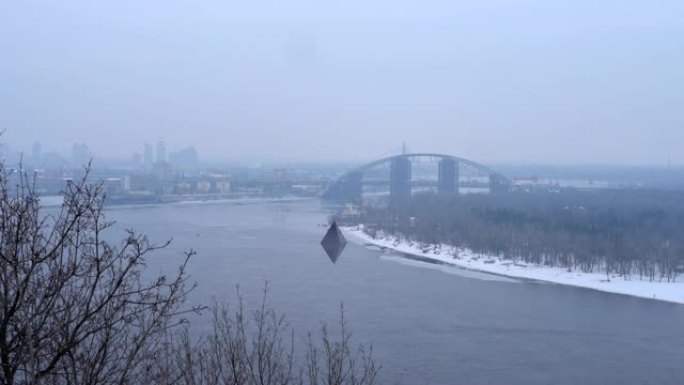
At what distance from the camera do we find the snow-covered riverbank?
5.57m

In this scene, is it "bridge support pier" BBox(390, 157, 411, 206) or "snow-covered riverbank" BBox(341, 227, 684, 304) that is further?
"bridge support pier" BBox(390, 157, 411, 206)

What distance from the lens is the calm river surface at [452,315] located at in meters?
3.26

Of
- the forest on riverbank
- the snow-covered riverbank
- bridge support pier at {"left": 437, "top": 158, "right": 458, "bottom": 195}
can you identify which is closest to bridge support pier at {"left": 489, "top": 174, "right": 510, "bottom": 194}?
bridge support pier at {"left": 437, "top": 158, "right": 458, "bottom": 195}

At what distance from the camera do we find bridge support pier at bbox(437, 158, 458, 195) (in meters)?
14.9

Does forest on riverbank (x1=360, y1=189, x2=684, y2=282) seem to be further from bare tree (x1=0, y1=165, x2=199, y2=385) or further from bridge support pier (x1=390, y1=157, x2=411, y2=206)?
bare tree (x1=0, y1=165, x2=199, y2=385)

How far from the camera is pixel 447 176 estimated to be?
15.1 meters

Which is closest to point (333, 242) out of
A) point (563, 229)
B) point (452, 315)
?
point (452, 315)

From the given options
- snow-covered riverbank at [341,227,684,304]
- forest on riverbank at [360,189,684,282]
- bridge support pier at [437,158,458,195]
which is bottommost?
snow-covered riverbank at [341,227,684,304]

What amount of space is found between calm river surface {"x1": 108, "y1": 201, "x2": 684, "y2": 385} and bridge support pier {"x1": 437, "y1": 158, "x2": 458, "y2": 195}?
306 inches

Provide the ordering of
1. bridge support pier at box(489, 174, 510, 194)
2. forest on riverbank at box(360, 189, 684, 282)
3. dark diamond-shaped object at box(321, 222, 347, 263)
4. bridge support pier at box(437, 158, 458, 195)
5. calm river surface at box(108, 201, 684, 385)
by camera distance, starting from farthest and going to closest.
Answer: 1. bridge support pier at box(437, 158, 458, 195)
2. bridge support pier at box(489, 174, 510, 194)
3. forest on riverbank at box(360, 189, 684, 282)
4. calm river surface at box(108, 201, 684, 385)
5. dark diamond-shaped object at box(321, 222, 347, 263)

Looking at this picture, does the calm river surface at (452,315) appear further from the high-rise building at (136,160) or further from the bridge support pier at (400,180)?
the high-rise building at (136,160)

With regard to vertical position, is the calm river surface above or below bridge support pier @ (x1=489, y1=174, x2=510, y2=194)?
below

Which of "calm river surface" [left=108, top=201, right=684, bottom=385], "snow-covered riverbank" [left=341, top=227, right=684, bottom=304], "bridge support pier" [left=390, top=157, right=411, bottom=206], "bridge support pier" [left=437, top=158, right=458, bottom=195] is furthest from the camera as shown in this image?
"bridge support pier" [left=437, top=158, right=458, bottom=195]

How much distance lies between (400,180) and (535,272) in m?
8.12
